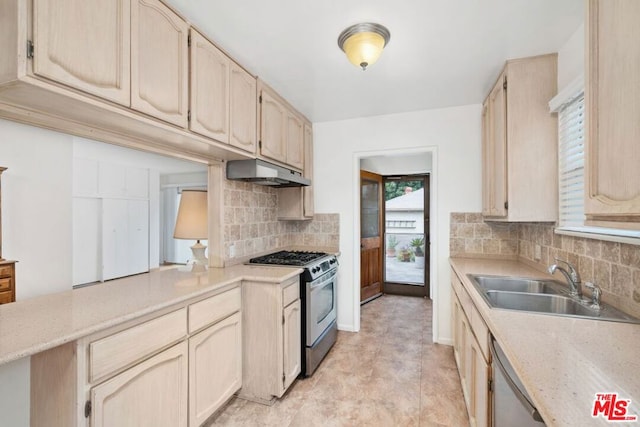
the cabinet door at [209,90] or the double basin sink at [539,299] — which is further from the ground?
the cabinet door at [209,90]

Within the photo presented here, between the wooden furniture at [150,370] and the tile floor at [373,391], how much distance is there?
0.38m

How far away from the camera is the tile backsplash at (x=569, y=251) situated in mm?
1266

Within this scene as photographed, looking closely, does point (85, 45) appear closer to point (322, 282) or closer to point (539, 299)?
point (322, 282)

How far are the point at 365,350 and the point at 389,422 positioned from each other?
99cm

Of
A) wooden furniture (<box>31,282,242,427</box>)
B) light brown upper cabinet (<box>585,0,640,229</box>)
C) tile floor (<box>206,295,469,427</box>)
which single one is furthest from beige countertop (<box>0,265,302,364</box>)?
light brown upper cabinet (<box>585,0,640,229</box>)

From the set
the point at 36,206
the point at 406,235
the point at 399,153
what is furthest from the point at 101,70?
the point at 406,235

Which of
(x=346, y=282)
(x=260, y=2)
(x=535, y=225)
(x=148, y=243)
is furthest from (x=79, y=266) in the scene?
(x=535, y=225)

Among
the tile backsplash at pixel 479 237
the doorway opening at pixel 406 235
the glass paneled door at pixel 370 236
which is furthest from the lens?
the doorway opening at pixel 406 235

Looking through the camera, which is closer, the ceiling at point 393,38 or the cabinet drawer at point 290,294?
the ceiling at point 393,38

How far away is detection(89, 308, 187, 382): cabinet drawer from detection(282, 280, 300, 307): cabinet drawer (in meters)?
0.72

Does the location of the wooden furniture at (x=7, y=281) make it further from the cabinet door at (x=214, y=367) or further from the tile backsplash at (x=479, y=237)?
the tile backsplash at (x=479, y=237)

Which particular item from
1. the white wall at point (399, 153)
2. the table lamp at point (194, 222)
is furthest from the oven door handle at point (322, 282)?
the table lamp at point (194, 222)

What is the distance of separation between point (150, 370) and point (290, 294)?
3.36 ft

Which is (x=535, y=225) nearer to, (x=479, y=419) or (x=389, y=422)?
(x=479, y=419)
